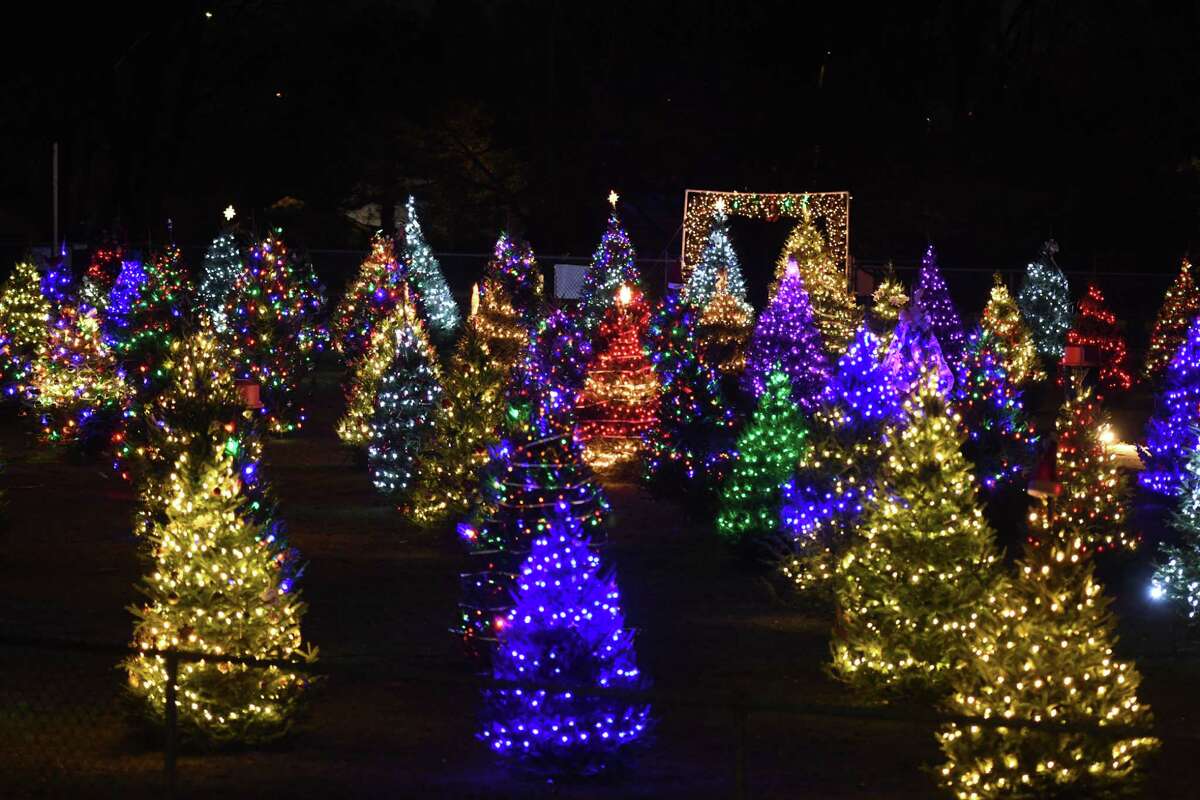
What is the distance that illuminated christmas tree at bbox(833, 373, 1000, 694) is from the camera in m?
10.2

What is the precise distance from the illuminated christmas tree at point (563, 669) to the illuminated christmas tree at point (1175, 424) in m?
10.5

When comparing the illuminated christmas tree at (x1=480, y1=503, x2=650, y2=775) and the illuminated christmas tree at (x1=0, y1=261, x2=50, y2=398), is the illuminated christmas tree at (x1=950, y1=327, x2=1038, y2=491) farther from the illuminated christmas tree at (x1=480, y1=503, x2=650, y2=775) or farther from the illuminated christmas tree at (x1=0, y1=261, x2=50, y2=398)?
the illuminated christmas tree at (x1=0, y1=261, x2=50, y2=398)

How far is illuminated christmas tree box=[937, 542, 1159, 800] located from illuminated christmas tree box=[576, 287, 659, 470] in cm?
1211

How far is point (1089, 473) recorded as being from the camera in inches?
579

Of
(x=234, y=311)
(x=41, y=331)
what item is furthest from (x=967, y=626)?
(x=41, y=331)

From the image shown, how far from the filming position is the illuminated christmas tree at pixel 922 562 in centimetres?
1024

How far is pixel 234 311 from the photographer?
83.3 ft

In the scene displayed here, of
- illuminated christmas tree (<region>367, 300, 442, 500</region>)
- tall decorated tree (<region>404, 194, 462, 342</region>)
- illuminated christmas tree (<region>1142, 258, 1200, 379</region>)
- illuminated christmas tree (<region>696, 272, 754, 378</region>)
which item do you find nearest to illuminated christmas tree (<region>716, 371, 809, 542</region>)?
illuminated christmas tree (<region>367, 300, 442, 500</region>)

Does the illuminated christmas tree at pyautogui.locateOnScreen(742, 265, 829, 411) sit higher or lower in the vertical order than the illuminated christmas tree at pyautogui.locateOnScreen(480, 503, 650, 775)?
higher

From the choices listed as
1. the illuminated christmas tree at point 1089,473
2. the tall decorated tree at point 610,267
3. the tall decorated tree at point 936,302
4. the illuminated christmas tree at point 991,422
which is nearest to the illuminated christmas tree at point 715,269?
the tall decorated tree at point 610,267

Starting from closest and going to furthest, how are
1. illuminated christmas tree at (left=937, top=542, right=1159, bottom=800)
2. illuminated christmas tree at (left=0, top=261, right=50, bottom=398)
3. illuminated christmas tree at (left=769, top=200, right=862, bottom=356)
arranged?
illuminated christmas tree at (left=937, top=542, right=1159, bottom=800) < illuminated christmas tree at (left=0, top=261, right=50, bottom=398) < illuminated christmas tree at (left=769, top=200, right=862, bottom=356)

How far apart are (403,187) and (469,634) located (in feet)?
140

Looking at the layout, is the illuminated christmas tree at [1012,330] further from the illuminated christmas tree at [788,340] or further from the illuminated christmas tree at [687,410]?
the illuminated christmas tree at [687,410]

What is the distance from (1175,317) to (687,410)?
46.8 ft
